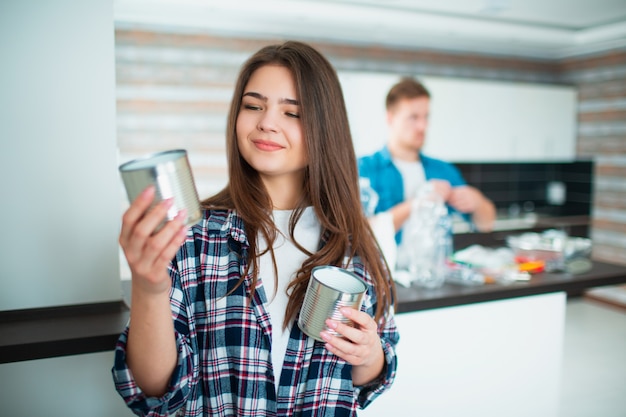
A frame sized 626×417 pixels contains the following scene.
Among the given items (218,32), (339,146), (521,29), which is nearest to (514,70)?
(521,29)

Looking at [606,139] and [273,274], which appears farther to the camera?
[606,139]

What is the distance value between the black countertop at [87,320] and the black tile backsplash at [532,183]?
12.0 ft

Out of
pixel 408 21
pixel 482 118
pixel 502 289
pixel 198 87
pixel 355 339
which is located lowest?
pixel 502 289

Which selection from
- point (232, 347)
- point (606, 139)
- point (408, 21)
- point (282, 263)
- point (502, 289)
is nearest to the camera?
point (232, 347)

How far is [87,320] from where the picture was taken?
138 cm

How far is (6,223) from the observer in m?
1.35

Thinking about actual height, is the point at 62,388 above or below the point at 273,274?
below

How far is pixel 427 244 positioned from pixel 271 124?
989mm

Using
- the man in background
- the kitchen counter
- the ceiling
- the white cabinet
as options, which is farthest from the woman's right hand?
the white cabinet

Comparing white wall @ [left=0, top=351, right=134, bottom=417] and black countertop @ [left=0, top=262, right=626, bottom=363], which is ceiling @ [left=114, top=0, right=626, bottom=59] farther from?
white wall @ [left=0, top=351, right=134, bottom=417]

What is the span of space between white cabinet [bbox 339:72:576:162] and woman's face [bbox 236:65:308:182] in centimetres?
335

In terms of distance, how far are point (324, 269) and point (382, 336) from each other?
0.34m

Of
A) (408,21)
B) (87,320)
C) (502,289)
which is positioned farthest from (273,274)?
(408,21)

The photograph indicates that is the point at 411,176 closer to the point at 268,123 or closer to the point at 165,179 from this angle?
the point at 268,123
